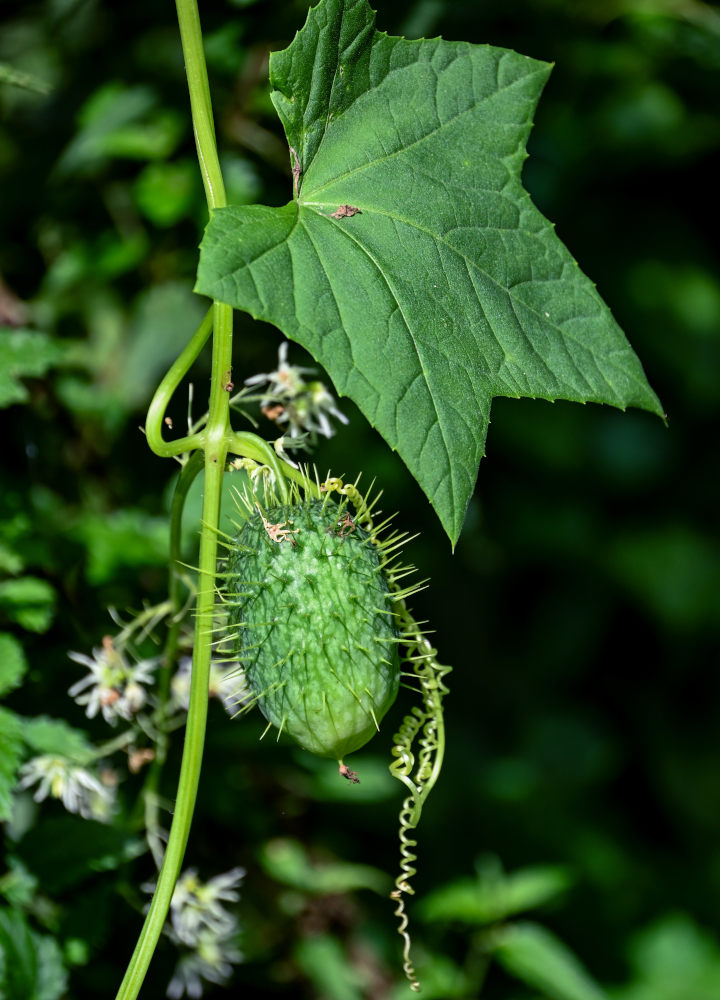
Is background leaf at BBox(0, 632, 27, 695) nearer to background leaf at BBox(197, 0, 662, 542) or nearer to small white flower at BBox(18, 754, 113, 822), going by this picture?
small white flower at BBox(18, 754, 113, 822)

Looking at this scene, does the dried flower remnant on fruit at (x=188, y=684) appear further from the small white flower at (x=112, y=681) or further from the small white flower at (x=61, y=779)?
the small white flower at (x=61, y=779)

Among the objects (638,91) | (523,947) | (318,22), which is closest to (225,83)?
(318,22)

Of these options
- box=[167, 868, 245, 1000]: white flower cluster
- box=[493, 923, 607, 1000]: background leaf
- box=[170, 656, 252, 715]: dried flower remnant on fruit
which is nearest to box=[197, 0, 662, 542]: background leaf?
box=[170, 656, 252, 715]: dried flower remnant on fruit

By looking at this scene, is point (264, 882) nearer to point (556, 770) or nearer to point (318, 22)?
point (318, 22)

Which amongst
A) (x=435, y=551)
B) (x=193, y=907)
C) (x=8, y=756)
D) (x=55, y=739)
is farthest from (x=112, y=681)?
(x=435, y=551)

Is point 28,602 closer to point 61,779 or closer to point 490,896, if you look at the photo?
point 61,779
